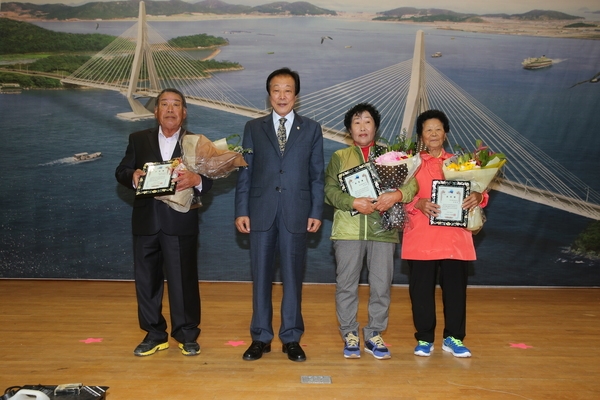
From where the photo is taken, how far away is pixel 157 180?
310cm

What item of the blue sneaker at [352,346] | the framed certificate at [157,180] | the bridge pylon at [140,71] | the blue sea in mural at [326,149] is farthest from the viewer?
the bridge pylon at [140,71]

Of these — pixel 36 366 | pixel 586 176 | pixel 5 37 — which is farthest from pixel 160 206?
pixel 586 176

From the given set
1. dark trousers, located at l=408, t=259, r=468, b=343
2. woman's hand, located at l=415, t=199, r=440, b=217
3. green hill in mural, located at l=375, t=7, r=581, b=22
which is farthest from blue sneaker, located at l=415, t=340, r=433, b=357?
green hill in mural, located at l=375, t=7, r=581, b=22

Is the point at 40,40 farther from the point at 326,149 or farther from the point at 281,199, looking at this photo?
the point at 281,199

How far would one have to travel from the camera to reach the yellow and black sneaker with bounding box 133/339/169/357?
3312 millimetres

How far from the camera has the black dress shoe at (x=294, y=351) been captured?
323 centimetres

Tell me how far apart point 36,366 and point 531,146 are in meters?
4.46

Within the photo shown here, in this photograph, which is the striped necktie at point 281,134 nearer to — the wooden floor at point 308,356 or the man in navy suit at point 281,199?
the man in navy suit at point 281,199

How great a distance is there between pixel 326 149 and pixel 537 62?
2125 millimetres

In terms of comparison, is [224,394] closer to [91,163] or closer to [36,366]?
[36,366]

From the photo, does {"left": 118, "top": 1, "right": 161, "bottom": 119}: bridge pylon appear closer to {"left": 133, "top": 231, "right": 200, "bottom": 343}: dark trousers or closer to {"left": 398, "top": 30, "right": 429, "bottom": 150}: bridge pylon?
{"left": 398, "top": 30, "right": 429, "bottom": 150}: bridge pylon

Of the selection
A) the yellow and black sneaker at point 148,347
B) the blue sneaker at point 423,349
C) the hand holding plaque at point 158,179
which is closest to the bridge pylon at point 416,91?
the blue sneaker at point 423,349

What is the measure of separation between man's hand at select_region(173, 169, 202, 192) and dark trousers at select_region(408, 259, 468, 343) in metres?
1.25

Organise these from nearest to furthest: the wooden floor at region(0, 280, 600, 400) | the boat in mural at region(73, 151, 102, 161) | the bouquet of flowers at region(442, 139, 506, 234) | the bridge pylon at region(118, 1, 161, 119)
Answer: the wooden floor at region(0, 280, 600, 400) → the bouquet of flowers at region(442, 139, 506, 234) → the boat in mural at region(73, 151, 102, 161) → the bridge pylon at region(118, 1, 161, 119)
